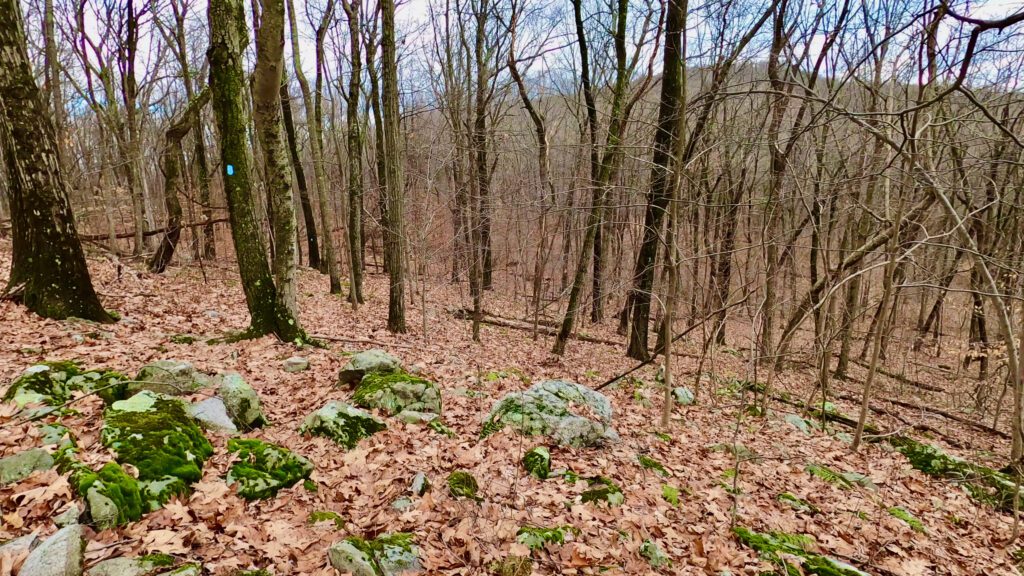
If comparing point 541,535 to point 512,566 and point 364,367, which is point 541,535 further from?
point 364,367

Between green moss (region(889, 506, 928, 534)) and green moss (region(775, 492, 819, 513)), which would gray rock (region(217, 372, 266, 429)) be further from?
green moss (region(889, 506, 928, 534))

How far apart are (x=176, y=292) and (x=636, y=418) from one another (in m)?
9.61

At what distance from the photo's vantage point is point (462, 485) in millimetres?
3797

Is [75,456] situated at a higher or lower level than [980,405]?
higher

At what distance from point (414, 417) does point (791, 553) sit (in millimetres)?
3474

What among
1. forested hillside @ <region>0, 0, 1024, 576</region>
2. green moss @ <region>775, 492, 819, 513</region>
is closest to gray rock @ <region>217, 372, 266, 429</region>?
forested hillside @ <region>0, 0, 1024, 576</region>

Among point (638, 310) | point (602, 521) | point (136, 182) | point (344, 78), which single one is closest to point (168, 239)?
point (136, 182)

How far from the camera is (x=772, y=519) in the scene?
4.34 meters

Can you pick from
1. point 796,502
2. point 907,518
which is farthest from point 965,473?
point 796,502

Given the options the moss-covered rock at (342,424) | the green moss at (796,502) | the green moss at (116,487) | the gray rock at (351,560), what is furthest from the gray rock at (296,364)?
the green moss at (796,502)

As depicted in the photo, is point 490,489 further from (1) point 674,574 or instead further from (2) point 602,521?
(1) point 674,574

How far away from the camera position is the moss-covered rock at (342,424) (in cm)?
434

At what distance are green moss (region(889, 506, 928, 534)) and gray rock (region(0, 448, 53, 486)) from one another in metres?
7.02

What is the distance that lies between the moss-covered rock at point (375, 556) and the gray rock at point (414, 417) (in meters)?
1.94
